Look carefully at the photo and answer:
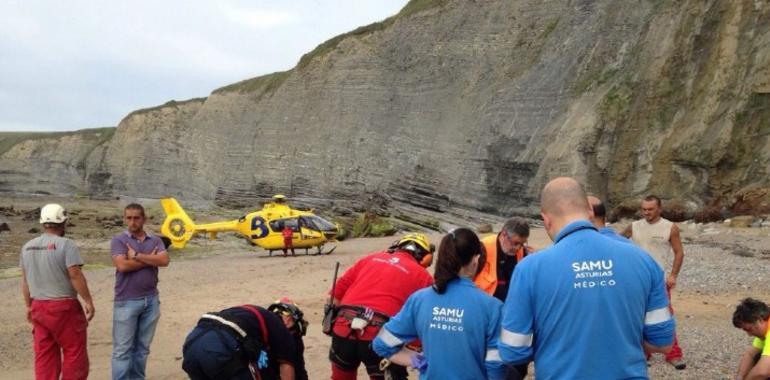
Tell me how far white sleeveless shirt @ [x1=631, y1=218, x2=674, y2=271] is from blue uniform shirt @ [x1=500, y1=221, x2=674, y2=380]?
444cm

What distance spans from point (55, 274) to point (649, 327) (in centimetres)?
506

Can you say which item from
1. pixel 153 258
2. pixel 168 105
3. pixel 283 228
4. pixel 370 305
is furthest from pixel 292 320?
pixel 168 105

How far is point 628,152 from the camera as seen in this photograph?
2642cm

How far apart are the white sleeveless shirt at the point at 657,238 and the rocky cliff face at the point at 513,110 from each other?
1636 centimetres

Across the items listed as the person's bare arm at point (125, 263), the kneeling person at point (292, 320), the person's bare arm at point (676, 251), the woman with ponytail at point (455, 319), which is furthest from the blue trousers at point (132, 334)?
the person's bare arm at point (676, 251)

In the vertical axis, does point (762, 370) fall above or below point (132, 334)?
above

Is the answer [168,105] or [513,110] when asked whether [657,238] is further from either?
[168,105]

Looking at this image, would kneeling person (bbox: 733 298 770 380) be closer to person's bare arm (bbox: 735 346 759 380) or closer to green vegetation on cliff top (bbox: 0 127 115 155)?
person's bare arm (bbox: 735 346 759 380)

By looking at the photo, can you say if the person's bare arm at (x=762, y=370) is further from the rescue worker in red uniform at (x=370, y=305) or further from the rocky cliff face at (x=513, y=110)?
the rocky cliff face at (x=513, y=110)

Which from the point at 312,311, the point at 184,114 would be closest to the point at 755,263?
the point at 312,311

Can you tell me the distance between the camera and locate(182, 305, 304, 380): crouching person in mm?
4000

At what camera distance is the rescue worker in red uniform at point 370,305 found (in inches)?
188

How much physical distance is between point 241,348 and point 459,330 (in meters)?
1.30

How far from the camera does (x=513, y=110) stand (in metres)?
32.7
